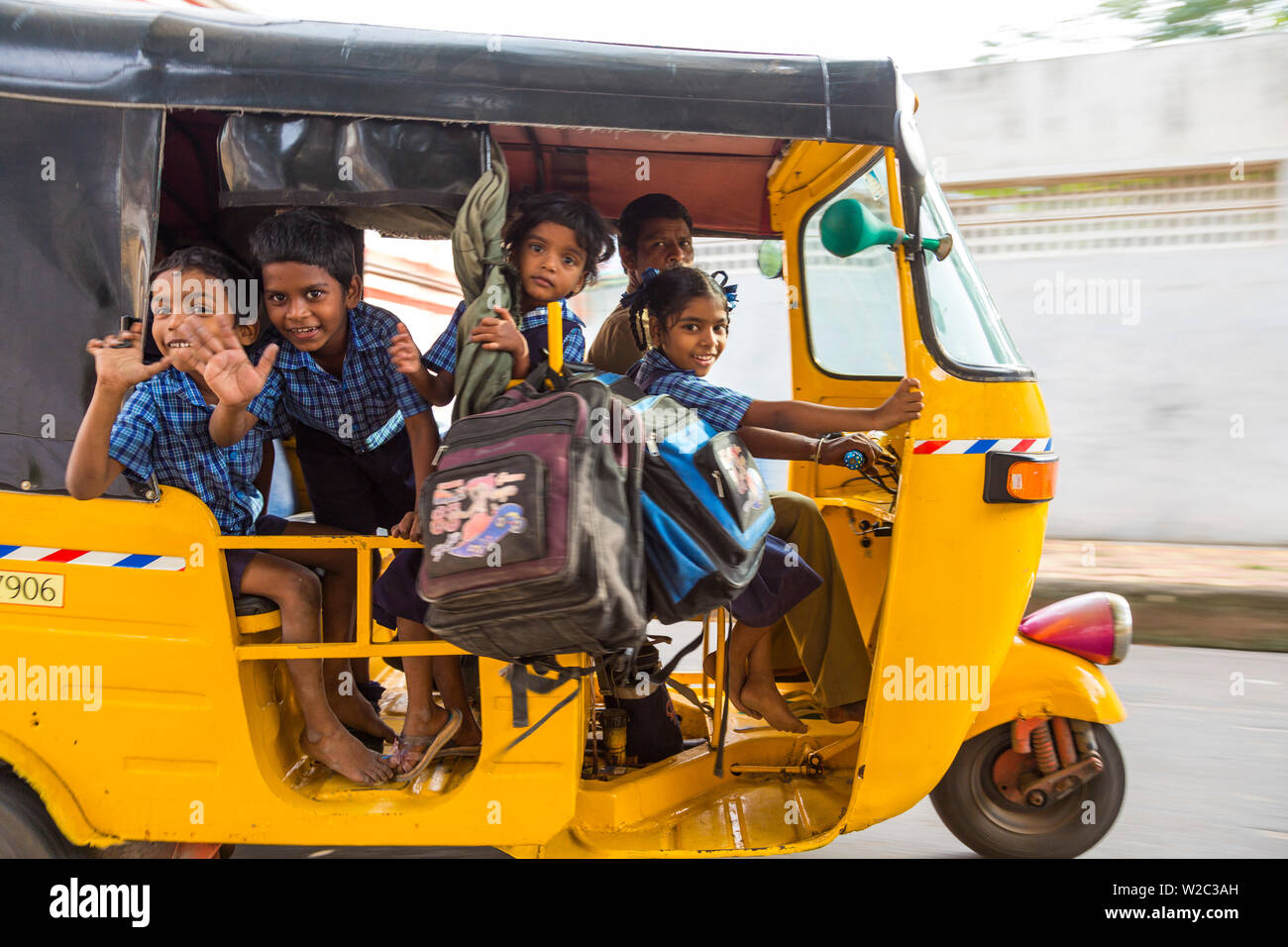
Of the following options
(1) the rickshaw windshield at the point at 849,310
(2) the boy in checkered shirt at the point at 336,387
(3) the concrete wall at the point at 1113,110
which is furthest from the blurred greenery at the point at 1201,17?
(2) the boy in checkered shirt at the point at 336,387

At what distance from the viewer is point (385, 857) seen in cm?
335

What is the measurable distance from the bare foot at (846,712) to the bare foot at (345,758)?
1.36 m

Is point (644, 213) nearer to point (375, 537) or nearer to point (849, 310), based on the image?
point (849, 310)

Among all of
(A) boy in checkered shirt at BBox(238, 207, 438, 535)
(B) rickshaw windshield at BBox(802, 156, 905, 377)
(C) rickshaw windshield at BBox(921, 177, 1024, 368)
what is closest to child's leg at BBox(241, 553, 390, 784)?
(A) boy in checkered shirt at BBox(238, 207, 438, 535)

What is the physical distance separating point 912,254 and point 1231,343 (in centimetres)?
640

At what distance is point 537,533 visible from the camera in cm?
204

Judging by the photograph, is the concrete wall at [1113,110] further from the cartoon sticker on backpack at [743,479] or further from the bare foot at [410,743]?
the bare foot at [410,743]

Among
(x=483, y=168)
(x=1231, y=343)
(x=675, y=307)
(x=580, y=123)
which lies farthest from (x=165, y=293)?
(x=1231, y=343)

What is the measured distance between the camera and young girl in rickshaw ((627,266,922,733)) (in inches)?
101

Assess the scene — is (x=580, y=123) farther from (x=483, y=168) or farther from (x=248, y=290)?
(x=248, y=290)

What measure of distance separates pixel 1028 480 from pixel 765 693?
3.44ft

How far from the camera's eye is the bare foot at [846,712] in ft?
10.2

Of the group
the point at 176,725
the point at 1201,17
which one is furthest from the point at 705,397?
the point at 1201,17

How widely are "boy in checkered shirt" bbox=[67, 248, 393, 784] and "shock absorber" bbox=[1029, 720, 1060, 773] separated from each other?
1854mm
